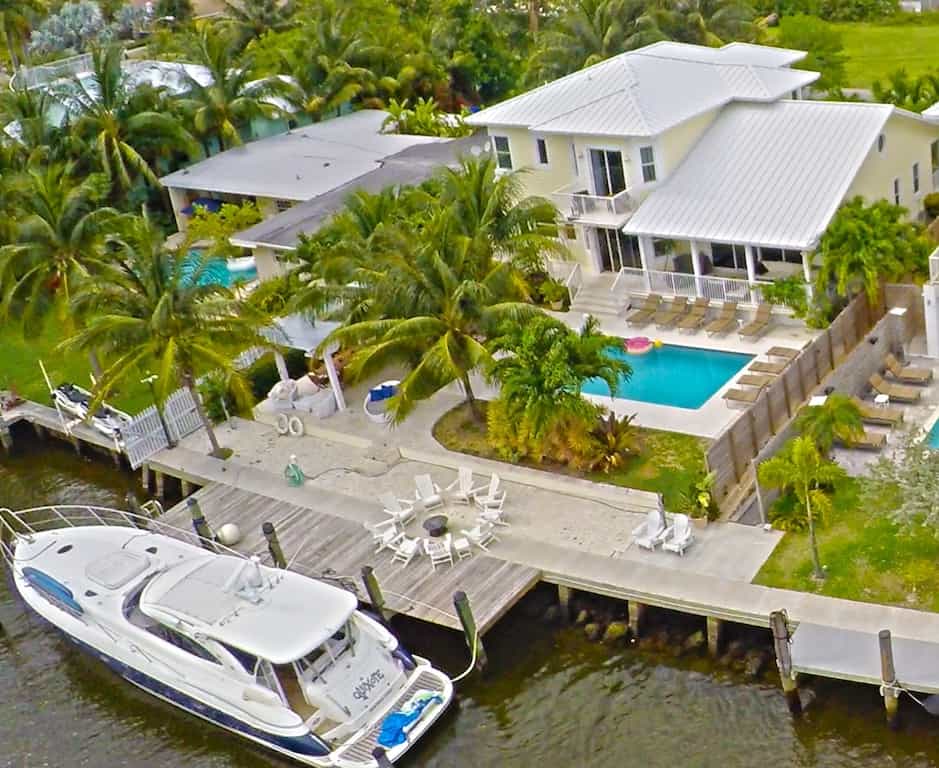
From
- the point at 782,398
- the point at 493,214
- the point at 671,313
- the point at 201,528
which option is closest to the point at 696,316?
the point at 671,313

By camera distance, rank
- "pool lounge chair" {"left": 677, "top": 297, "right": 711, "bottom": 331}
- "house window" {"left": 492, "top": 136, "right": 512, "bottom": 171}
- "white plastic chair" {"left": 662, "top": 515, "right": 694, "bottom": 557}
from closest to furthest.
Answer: "white plastic chair" {"left": 662, "top": 515, "right": 694, "bottom": 557}
"pool lounge chair" {"left": 677, "top": 297, "right": 711, "bottom": 331}
"house window" {"left": 492, "top": 136, "right": 512, "bottom": 171}

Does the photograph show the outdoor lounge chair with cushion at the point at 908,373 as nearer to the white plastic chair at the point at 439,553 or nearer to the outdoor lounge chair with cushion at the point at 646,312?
the outdoor lounge chair with cushion at the point at 646,312

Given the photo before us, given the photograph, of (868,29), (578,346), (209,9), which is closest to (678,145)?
(578,346)

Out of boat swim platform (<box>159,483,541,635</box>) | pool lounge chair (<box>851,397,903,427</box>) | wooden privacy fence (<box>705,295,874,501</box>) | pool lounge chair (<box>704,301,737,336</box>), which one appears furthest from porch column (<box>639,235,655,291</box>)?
boat swim platform (<box>159,483,541,635</box>)

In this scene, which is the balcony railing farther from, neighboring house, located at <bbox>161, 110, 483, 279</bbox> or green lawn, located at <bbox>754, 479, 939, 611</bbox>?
green lawn, located at <bbox>754, 479, 939, 611</bbox>

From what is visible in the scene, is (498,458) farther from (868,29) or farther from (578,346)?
(868,29)

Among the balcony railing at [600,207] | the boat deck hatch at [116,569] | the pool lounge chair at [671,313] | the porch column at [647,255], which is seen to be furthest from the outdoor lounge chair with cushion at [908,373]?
the boat deck hatch at [116,569]
